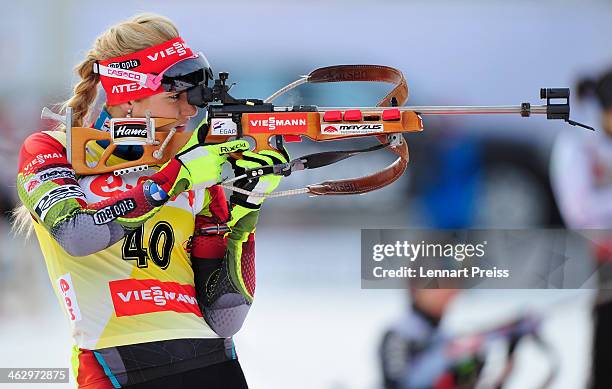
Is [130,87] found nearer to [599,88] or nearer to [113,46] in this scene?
[113,46]

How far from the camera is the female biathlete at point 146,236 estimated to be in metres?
2.11

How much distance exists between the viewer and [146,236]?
7.34 feet

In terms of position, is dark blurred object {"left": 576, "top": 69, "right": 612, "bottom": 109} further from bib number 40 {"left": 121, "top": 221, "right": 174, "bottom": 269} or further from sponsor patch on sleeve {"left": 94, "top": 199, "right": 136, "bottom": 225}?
sponsor patch on sleeve {"left": 94, "top": 199, "right": 136, "bottom": 225}

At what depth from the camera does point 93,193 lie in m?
2.26

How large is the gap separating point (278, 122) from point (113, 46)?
49 cm

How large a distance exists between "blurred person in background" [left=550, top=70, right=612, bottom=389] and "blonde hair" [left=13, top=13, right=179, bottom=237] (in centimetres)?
199

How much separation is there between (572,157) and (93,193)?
2.25 m

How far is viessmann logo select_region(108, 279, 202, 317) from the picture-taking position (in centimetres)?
222

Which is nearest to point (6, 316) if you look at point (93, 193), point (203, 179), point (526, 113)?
point (93, 193)

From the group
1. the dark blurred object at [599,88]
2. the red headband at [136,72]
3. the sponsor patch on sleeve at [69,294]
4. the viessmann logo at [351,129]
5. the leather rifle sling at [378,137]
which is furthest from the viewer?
the dark blurred object at [599,88]

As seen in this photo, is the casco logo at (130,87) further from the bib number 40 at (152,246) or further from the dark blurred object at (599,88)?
the dark blurred object at (599,88)

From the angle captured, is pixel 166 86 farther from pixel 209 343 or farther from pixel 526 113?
pixel 526 113

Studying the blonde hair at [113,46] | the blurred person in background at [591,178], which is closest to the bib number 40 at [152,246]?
the blonde hair at [113,46]

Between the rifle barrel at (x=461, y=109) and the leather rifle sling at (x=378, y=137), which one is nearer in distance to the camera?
the rifle barrel at (x=461, y=109)
